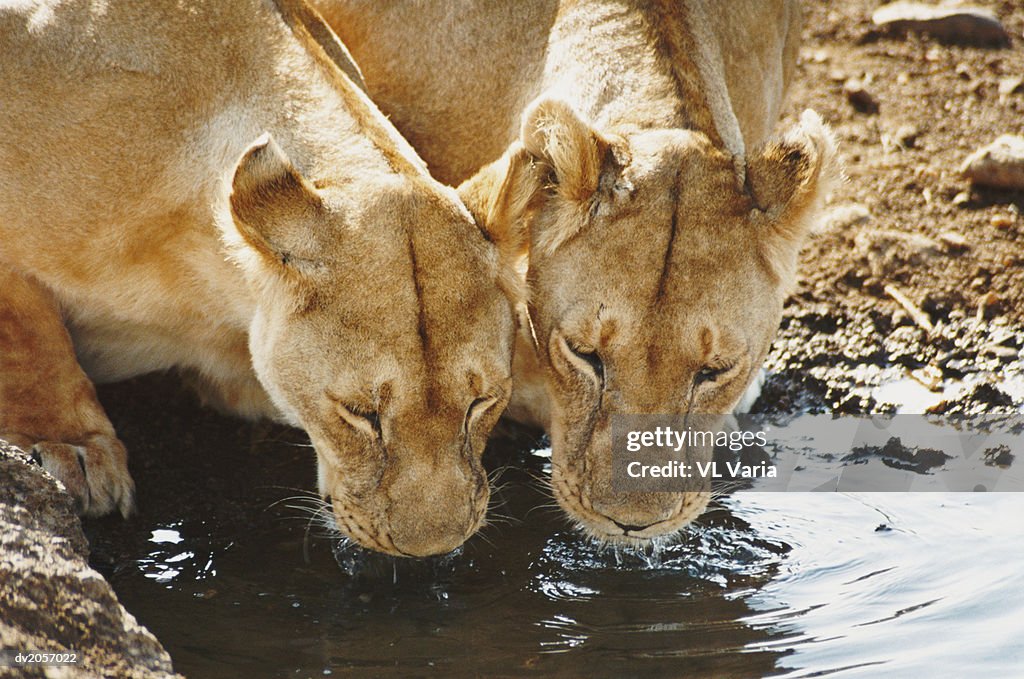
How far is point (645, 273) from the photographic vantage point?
509 centimetres

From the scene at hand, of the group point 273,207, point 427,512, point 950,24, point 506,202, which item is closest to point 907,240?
point 950,24

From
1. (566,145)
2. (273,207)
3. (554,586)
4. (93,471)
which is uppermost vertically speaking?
(566,145)

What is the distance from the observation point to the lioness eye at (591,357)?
5.18 meters

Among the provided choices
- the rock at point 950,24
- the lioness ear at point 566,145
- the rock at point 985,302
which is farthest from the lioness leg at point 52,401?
the rock at point 950,24

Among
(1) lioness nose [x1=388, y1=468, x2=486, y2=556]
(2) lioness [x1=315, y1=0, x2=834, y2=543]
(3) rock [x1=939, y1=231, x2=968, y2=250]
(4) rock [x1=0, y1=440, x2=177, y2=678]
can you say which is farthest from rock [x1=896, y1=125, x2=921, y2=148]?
(4) rock [x1=0, y1=440, x2=177, y2=678]

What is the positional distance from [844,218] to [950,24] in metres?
2.43

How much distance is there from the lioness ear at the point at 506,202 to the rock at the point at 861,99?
444cm

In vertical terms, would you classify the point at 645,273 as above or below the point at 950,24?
below

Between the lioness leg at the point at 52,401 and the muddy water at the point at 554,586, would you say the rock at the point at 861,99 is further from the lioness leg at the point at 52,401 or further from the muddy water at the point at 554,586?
the lioness leg at the point at 52,401

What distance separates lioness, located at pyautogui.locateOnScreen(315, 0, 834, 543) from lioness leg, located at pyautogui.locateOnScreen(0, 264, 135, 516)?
5.08 feet

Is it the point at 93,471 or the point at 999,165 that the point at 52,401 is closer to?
the point at 93,471

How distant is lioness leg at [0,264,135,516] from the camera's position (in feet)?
18.2

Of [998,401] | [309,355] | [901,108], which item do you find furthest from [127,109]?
[901,108]

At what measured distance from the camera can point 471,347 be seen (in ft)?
15.7
